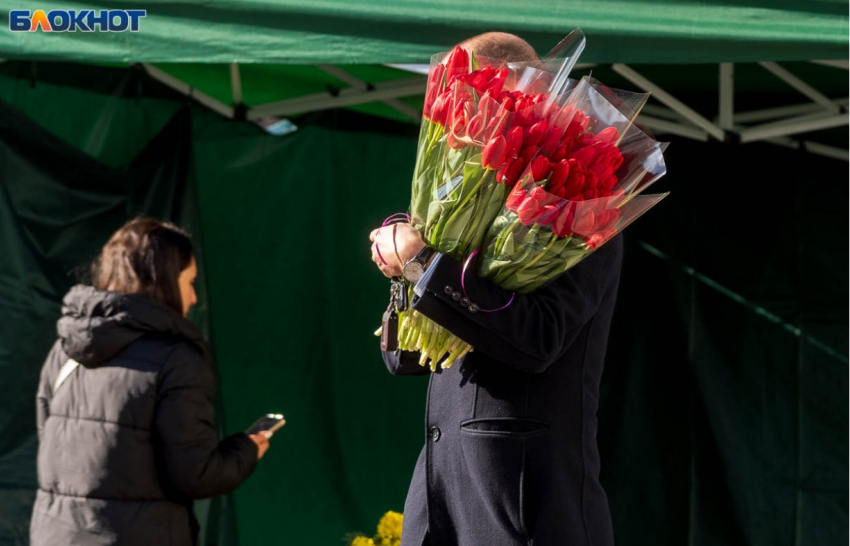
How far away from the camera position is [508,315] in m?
1.54

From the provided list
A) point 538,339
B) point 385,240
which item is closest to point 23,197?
point 385,240

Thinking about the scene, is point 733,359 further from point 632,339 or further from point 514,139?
point 514,139

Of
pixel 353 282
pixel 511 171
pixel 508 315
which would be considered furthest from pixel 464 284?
pixel 353 282

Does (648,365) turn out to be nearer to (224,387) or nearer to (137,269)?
(224,387)

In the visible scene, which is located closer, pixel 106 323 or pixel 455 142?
pixel 455 142

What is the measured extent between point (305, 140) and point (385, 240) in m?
2.47

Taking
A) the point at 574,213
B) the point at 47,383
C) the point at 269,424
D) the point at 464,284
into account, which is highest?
the point at 574,213

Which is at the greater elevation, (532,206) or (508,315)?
(532,206)

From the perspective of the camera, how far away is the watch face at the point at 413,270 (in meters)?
1.56

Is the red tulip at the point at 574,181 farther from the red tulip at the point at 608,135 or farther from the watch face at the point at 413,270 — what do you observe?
the watch face at the point at 413,270

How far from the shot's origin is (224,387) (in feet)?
12.7

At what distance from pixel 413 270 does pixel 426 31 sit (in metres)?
1.10

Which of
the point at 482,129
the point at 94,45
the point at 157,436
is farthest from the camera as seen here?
the point at 94,45

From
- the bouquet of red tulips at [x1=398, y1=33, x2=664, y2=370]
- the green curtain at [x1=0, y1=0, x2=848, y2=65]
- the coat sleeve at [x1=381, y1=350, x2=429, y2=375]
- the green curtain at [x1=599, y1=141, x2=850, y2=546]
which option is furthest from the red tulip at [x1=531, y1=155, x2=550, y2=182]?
the green curtain at [x1=599, y1=141, x2=850, y2=546]
